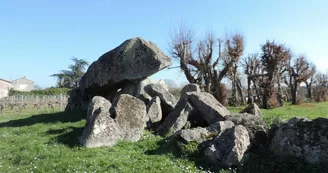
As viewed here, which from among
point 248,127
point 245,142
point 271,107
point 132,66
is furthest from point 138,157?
point 271,107

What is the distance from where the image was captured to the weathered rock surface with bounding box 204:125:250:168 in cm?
962

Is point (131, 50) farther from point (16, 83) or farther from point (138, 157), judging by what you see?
point (16, 83)

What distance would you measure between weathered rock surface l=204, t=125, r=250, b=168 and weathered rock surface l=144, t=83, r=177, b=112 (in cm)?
764

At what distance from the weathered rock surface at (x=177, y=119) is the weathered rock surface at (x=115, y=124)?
4.14 ft

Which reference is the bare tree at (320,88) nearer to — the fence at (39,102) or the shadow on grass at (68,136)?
the fence at (39,102)

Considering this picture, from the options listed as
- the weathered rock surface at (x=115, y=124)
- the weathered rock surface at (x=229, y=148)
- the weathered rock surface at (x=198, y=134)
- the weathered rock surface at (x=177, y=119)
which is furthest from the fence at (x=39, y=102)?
the weathered rock surface at (x=229, y=148)

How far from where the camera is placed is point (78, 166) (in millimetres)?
9320

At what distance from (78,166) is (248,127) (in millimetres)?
6566

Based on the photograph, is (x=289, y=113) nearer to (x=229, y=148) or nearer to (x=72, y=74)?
(x=229, y=148)

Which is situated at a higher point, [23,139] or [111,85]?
[111,85]

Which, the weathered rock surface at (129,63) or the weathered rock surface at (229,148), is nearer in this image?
the weathered rock surface at (229,148)

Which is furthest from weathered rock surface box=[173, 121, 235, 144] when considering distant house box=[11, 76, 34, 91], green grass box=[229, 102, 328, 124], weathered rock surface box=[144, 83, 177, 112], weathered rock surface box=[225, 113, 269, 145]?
distant house box=[11, 76, 34, 91]

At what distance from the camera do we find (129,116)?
13.9 m

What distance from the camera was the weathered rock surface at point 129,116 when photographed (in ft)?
44.0
